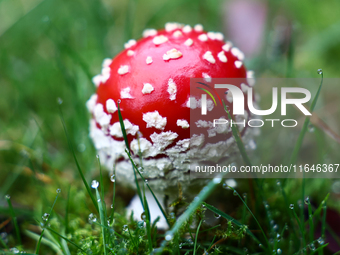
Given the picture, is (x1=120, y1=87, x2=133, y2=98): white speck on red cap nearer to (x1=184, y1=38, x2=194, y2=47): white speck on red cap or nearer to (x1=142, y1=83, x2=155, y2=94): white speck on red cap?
(x1=142, y1=83, x2=155, y2=94): white speck on red cap

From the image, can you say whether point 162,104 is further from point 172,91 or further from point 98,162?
point 98,162

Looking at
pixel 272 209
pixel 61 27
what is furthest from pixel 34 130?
pixel 272 209

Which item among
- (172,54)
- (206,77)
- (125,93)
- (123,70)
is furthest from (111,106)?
(206,77)

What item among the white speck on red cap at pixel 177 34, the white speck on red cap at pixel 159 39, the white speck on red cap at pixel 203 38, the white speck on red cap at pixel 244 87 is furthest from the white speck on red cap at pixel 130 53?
the white speck on red cap at pixel 244 87

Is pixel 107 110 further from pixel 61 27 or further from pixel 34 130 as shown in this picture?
pixel 61 27

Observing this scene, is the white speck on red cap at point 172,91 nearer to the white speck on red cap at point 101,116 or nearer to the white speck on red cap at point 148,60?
the white speck on red cap at point 148,60
